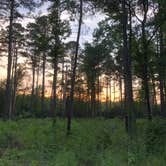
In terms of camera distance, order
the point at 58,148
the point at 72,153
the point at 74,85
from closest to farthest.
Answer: the point at 72,153
the point at 58,148
the point at 74,85

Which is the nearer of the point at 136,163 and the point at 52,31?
the point at 136,163

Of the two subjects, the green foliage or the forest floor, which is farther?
the green foliage

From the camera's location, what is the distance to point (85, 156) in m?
8.42

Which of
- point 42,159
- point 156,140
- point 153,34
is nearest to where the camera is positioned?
point 42,159

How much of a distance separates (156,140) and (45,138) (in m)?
5.81

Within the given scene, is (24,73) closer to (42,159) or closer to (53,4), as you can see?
(53,4)

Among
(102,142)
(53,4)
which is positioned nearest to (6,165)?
(102,142)

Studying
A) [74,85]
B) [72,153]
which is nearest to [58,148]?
[72,153]

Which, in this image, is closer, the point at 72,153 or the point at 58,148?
the point at 72,153

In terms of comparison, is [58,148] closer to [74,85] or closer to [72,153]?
[72,153]

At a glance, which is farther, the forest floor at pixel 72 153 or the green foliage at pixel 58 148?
the green foliage at pixel 58 148

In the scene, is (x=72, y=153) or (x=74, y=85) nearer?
(x=72, y=153)

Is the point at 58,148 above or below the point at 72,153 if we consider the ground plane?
below

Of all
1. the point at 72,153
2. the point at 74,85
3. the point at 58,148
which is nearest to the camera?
the point at 72,153
